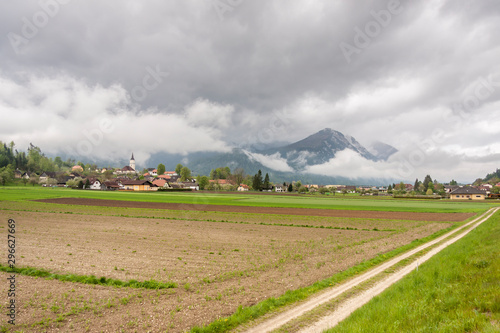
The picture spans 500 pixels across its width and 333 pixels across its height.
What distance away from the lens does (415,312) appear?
8781mm

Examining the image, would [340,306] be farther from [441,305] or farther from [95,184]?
[95,184]

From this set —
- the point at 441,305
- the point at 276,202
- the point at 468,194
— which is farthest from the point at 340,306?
the point at 468,194

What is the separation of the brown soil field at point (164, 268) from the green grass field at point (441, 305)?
5.09 metres

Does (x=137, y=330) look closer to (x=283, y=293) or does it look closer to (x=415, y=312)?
(x=283, y=293)

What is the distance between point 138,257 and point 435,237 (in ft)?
108

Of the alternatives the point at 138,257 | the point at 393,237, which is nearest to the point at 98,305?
the point at 138,257

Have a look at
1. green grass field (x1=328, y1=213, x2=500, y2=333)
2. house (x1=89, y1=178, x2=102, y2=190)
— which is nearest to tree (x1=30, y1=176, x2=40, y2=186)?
house (x1=89, y1=178, x2=102, y2=190)

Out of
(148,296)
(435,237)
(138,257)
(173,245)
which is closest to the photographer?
(148,296)

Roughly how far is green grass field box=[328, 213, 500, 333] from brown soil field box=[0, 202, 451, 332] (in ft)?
16.7

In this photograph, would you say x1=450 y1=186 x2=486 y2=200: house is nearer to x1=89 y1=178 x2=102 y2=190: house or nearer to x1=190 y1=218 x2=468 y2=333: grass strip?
x1=190 y1=218 x2=468 y2=333: grass strip

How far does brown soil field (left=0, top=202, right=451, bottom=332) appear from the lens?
10.9 meters

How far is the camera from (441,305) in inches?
352

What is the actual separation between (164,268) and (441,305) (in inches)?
589

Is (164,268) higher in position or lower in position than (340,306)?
lower
